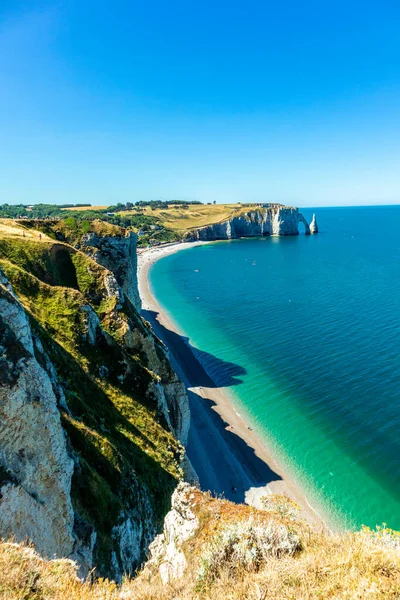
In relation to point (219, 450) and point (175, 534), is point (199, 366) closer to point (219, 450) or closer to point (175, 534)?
point (219, 450)

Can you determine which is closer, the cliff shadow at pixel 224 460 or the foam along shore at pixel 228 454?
the foam along shore at pixel 228 454

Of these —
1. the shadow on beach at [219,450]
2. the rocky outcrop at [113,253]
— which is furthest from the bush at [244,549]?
the rocky outcrop at [113,253]

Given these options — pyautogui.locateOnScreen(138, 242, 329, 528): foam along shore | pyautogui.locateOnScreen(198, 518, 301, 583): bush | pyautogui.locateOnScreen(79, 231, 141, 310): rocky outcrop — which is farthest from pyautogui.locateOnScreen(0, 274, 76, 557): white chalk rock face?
pyautogui.locateOnScreen(79, 231, 141, 310): rocky outcrop

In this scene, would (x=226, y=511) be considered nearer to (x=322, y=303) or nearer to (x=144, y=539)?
(x=144, y=539)

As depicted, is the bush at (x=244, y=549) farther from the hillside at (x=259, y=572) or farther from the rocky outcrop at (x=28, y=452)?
the rocky outcrop at (x=28, y=452)

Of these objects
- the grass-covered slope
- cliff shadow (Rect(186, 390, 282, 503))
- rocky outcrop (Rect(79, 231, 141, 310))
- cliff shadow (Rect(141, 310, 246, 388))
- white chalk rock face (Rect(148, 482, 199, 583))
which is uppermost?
rocky outcrop (Rect(79, 231, 141, 310))

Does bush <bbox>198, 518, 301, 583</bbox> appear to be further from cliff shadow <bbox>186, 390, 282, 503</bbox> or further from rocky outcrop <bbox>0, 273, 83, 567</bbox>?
cliff shadow <bbox>186, 390, 282, 503</bbox>
